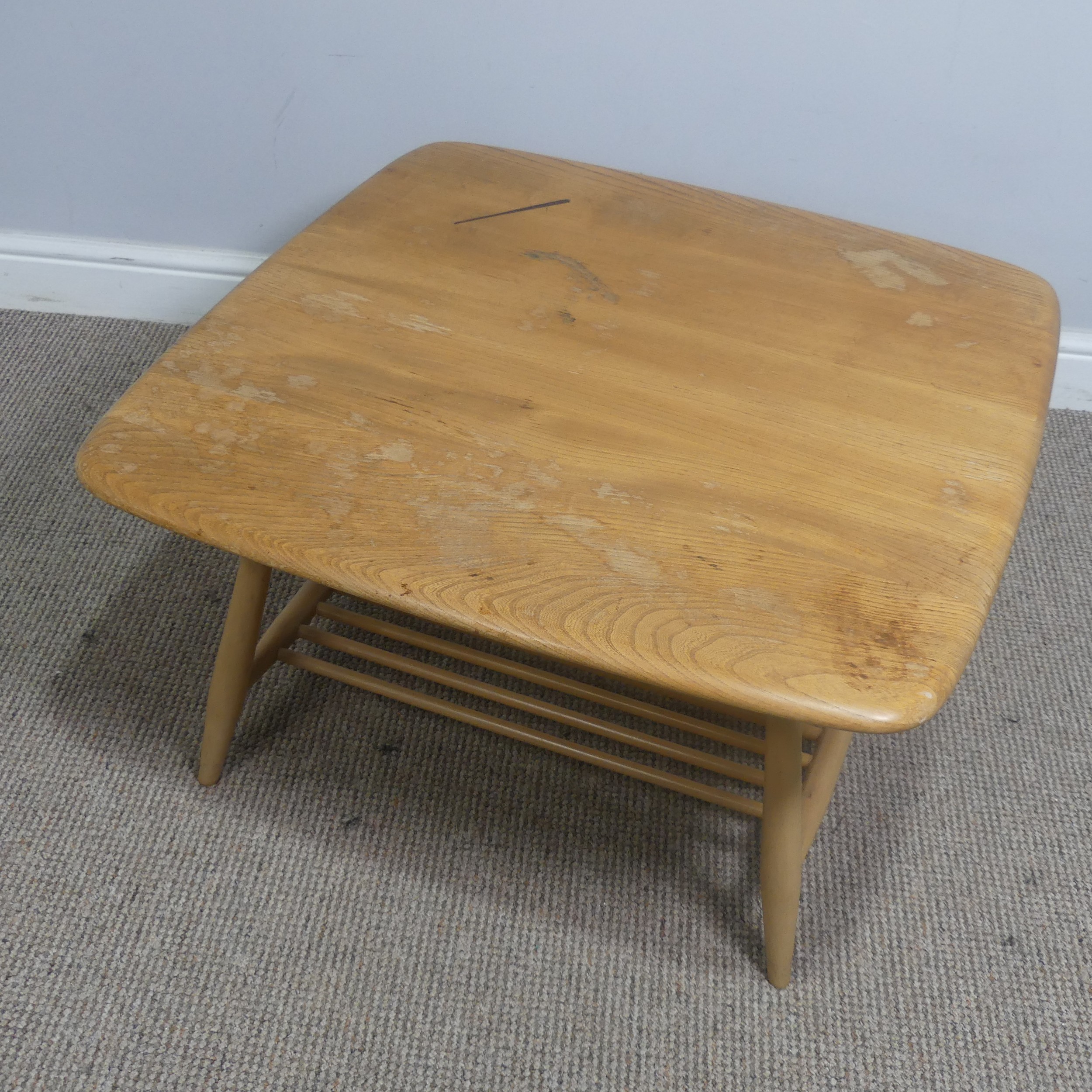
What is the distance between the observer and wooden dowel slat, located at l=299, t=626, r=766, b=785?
0.94 m

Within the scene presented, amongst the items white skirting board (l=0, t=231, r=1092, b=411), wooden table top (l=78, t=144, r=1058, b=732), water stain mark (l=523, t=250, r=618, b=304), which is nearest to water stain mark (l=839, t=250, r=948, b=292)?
wooden table top (l=78, t=144, r=1058, b=732)

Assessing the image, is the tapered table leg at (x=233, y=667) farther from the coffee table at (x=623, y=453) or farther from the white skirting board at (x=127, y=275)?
the white skirting board at (x=127, y=275)

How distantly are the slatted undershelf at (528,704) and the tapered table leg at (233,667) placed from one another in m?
0.05

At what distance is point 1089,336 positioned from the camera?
4.50 feet

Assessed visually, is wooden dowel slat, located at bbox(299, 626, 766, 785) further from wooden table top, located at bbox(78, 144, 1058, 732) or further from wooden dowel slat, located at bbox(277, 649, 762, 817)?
wooden table top, located at bbox(78, 144, 1058, 732)

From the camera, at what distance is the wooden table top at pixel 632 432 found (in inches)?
25.3

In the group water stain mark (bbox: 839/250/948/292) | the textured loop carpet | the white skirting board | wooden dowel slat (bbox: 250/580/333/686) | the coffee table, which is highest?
water stain mark (bbox: 839/250/948/292)

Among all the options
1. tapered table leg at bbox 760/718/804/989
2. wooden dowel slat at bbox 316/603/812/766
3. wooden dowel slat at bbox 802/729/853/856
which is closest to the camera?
tapered table leg at bbox 760/718/804/989

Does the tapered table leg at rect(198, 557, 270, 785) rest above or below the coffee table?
below

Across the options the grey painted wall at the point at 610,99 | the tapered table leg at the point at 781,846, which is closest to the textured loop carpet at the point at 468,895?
the tapered table leg at the point at 781,846

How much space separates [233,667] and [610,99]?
0.77 m

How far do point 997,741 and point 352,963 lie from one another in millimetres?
682

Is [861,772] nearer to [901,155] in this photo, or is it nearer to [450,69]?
[901,155]

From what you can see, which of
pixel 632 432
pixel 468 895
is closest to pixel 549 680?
pixel 468 895
